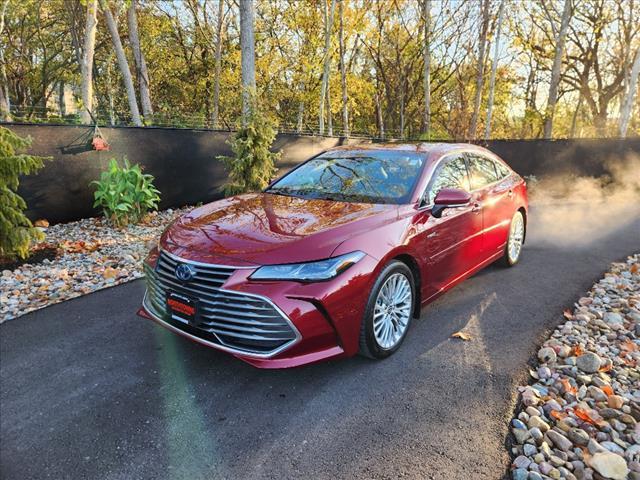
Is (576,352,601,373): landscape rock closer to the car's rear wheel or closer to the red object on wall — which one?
the car's rear wheel

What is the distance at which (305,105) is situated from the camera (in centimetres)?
2325

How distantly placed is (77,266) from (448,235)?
14.3ft

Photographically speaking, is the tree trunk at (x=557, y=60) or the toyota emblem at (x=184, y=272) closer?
the toyota emblem at (x=184, y=272)

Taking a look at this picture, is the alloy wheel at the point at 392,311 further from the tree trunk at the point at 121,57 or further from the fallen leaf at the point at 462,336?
the tree trunk at the point at 121,57

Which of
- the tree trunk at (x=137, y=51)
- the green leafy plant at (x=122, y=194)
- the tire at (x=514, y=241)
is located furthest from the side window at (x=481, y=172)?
the tree trunk at (x=137, y=51)

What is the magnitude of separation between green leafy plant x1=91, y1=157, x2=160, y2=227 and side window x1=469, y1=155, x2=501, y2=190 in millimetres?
5028

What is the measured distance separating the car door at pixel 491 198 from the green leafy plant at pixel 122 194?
16.6 ft

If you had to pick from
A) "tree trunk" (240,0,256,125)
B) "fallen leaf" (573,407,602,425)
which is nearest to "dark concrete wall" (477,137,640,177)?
"tree trunk" (240,0,256,125)

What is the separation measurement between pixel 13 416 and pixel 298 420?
5.65 feet

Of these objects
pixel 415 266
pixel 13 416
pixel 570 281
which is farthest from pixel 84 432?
pixel 570 281

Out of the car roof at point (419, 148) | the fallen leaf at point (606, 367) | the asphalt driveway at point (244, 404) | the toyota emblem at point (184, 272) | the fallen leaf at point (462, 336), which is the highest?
the car roof at point (419, 148)

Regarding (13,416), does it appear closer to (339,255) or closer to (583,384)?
(339,255)

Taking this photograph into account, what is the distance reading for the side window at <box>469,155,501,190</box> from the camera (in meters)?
4.21

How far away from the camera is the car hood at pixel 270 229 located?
2.54 meters
